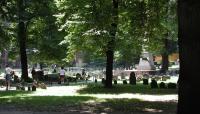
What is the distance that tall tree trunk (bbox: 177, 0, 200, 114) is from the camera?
14.8 metres

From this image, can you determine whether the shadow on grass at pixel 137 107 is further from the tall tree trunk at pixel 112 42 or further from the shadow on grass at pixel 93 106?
the tall tree trunk at pixel 112 42

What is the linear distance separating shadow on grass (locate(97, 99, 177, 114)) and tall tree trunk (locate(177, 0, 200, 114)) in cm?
449

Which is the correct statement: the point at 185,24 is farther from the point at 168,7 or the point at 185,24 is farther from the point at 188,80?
the point at 168,7

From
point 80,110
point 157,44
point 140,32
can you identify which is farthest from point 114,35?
point 80,110

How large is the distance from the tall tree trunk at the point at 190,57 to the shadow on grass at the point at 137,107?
449 centimetres

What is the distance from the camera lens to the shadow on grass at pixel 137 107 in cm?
1966

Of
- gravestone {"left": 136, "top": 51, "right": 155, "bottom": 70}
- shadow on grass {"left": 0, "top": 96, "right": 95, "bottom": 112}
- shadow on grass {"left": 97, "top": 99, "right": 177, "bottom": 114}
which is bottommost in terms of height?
shadow on grass {"left": 97, "top": 99, "right": 177, "bottom": 114}

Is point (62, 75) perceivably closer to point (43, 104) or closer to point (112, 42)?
point (112, 42)

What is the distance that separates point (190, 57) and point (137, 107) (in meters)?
6.40

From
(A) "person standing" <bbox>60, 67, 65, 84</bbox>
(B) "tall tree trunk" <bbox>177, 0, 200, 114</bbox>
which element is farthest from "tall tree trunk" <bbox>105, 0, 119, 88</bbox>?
(B) "tall tree trunk" <bbox>177, 0, 200, 114</bbox>

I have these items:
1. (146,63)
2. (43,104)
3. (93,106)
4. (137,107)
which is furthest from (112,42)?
(146,63)

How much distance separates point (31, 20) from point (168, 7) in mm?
18258

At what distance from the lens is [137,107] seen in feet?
68.1

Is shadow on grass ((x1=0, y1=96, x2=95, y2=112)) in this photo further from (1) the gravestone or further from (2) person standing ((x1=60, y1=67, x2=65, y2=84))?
(1) the gravestone
